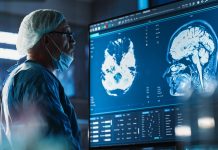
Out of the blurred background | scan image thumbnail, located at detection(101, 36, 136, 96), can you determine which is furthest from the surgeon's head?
the blurred background

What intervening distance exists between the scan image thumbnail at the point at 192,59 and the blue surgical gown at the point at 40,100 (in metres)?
0.46

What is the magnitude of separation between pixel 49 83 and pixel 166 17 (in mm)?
599

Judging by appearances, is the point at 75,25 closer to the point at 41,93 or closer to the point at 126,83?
the point at 126,83

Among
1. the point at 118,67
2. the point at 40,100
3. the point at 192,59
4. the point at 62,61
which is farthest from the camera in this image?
the point at 118,67

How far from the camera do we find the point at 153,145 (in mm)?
1744

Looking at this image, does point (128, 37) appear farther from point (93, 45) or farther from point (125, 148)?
point (125, 148)

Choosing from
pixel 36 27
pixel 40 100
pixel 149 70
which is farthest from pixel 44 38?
pixel 149 70

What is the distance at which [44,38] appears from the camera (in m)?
1.73

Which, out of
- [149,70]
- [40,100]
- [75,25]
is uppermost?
[75,25]

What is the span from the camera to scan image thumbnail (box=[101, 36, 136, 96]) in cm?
189

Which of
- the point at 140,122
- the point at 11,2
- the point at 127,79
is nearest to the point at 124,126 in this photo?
the point at 140,122

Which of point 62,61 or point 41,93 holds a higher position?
point 62,61

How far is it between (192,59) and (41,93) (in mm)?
621

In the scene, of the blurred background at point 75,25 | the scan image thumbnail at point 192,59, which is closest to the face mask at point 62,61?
the scan image thumbnail at point 192,59
